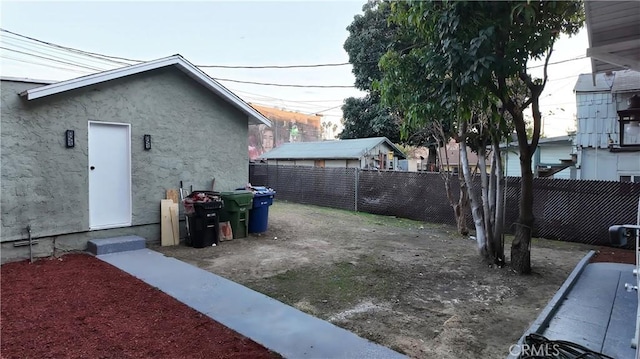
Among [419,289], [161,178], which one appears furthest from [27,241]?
[419,289]

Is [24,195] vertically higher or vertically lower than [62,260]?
higher

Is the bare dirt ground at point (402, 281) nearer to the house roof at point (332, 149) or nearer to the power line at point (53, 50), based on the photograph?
the house roof at point (332, 149)

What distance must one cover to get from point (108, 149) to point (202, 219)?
6.93 feet

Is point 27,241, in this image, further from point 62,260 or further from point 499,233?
point 499,233

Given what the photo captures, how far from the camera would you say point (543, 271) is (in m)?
5.60

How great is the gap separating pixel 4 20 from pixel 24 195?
32.4 ft

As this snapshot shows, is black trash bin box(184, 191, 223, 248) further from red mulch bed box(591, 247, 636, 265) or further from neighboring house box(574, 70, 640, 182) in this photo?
neighboring house box(574, 70, 640, 182)

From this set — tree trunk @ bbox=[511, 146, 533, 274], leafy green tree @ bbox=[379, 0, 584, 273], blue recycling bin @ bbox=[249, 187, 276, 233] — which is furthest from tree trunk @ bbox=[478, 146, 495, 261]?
blue recycling bin @ bbox=[249, 187, 276, 233]

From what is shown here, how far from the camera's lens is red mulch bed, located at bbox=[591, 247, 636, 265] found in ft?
21.0

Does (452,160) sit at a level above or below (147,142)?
below

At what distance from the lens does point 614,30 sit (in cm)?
421

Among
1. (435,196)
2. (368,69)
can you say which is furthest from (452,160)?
(435,196)

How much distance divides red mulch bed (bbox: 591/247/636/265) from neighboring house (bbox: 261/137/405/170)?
1076 centimetres

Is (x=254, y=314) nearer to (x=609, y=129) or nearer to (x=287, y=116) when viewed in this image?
(x=609, y=129)
